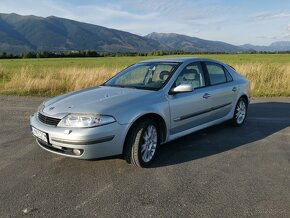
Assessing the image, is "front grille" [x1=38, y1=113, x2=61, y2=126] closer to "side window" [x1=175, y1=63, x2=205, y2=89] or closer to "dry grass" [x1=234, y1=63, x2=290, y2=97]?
"side window" [x1=175, y1=63, x2=205, y2=89]

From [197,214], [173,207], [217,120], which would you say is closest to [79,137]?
[173,207]

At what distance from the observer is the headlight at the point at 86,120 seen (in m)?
4.03

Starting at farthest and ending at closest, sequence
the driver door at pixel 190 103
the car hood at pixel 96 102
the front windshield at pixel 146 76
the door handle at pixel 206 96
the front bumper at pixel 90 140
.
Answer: the door handle at pixel 206 96
the front windshield at pixel 146 76
the driver door at pixel 190 103
the car hood at pixel 96 102
the front bumper at pixel 90 140

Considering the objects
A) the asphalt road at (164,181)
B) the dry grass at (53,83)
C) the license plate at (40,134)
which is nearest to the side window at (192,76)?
the asphalt road at (164,181)

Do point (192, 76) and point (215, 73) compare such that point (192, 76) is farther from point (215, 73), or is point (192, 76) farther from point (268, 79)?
point (268, 79)

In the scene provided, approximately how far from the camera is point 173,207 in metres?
3.40

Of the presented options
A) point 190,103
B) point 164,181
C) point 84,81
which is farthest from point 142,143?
point 84,81

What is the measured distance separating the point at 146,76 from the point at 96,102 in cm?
143

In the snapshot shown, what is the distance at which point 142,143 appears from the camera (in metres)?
4.42

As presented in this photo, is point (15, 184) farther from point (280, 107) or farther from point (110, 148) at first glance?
Result: point (280, 107)

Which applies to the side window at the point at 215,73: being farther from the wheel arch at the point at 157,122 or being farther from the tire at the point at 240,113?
the wheel arch at the point at 157,122

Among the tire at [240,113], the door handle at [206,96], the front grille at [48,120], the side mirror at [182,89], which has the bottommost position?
the tire at [240,113]

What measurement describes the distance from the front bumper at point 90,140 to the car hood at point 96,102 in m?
0.22

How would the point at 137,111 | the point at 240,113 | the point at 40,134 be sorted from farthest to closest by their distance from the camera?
the point at 240,113, the point at 40,134, the point at 137,111
